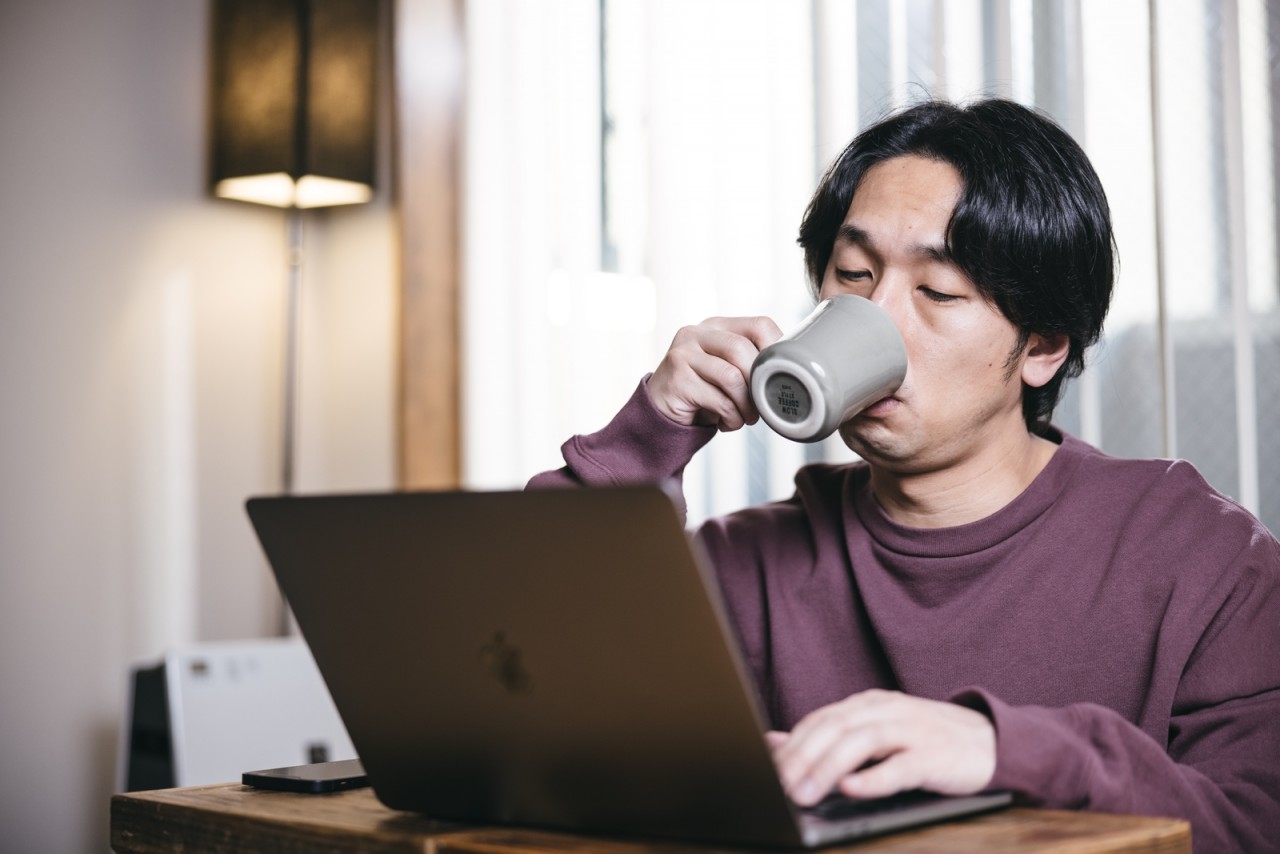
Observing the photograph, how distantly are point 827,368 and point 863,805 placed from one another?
0.39 metres

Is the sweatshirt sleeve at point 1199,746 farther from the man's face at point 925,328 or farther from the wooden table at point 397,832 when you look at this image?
the man's face at point 925,328

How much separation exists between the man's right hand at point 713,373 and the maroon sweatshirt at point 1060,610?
2cm

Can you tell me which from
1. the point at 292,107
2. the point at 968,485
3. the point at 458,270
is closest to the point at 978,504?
the point at 968,485

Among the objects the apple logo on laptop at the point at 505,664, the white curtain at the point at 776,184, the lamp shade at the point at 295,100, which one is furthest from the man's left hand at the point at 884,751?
the lamp shade at the point at 295,100

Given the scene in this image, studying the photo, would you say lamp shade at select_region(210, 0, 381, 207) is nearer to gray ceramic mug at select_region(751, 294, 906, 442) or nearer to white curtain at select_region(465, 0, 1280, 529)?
white curtain at select_region(465, 0, 1280, 529)

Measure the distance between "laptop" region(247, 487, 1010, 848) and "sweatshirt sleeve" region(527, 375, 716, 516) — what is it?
560mm

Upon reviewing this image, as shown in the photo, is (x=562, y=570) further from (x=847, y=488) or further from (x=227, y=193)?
(x=227, y=193)

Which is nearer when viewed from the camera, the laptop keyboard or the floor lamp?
the laptop keyboard

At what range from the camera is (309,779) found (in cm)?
89

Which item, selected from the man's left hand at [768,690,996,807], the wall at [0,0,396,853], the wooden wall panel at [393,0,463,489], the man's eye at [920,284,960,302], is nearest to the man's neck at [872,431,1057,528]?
the man's eye at [920,284,960,302]

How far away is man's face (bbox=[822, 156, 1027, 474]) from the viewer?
3.84ft

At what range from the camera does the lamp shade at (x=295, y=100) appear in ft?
8.84

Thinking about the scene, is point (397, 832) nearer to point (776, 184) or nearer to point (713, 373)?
point (713, 373)

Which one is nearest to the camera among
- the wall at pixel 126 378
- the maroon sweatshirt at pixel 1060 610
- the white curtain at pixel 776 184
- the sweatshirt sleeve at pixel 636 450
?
the maroon sweatshirt at pixel 1060 610
